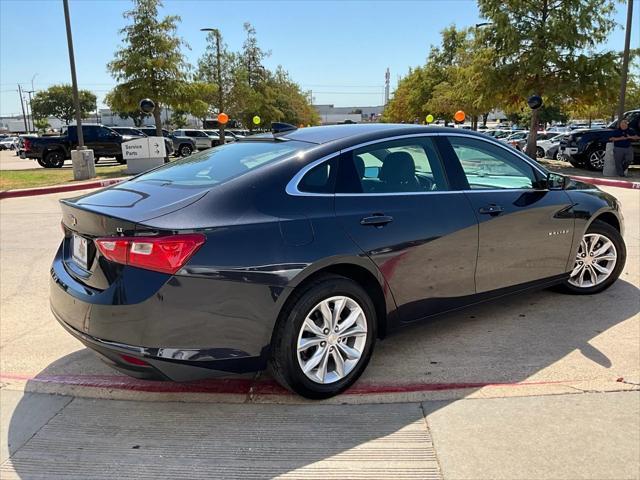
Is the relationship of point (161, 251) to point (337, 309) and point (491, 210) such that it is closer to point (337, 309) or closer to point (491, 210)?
point (337, 309)

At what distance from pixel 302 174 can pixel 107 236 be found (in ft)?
3.75

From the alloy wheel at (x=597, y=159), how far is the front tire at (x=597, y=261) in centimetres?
1412

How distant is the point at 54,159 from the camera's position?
23703mm

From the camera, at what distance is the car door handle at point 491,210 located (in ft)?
12.8

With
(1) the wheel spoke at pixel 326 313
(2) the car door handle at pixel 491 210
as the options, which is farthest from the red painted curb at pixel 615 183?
(1) the wheel spoke at pixel 326 313

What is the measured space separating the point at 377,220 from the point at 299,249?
0.62m

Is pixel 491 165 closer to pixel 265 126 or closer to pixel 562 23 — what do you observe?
pixel 562 23

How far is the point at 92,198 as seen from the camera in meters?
3.37

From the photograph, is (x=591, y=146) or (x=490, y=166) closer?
(x=490, y=166)

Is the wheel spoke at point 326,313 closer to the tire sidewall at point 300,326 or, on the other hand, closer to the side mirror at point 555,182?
the tire sidewall at point 300,326

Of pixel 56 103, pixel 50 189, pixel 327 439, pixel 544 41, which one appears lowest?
pixel 327 439

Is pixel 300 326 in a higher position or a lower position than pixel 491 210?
lower


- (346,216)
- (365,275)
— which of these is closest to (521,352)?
(365,275)

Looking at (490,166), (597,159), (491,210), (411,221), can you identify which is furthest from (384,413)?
(597,159)
